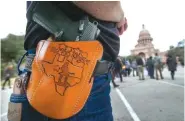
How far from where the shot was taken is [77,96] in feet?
3.99

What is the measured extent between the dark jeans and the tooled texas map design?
4.8 inches

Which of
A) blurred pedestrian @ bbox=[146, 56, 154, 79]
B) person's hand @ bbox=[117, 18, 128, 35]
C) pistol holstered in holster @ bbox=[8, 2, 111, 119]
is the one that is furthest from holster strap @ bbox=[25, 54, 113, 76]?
blurred pedestrian @ bbox=[146, 56, 154, 79]

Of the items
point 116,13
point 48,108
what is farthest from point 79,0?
point 48,108

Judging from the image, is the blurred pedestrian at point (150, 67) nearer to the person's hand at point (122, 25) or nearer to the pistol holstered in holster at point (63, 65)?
the person's hand at point (122, 25)

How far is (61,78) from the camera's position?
1.21 meters

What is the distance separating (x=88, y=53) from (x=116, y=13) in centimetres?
27

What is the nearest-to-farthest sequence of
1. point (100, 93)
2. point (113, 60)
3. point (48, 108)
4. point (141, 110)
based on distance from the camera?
point (48, 108)
point (100, 93)
point (113, 60)
point (141, 110)

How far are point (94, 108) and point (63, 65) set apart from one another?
233mm

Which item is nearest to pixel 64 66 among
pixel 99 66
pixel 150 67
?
pixel 99 66

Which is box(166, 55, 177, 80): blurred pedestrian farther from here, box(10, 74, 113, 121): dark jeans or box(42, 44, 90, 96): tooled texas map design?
box(42, 44, 90, 96): tooled texas map design

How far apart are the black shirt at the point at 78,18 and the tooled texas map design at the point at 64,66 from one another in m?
0.13

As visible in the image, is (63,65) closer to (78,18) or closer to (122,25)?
(78,18)

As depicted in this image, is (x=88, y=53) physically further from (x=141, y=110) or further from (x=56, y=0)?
(x=141, y=110)

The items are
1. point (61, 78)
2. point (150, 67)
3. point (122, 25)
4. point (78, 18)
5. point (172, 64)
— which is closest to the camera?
point (61, 78)
